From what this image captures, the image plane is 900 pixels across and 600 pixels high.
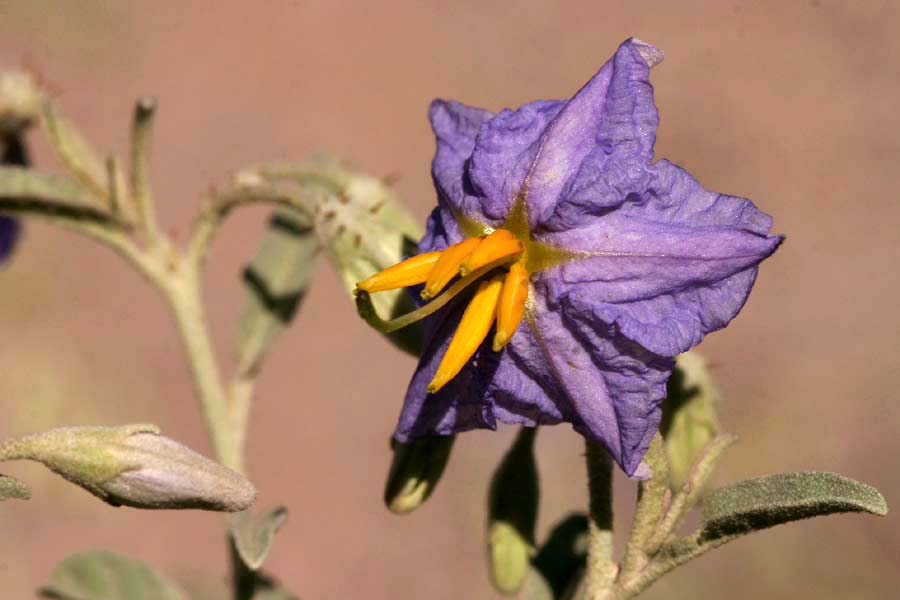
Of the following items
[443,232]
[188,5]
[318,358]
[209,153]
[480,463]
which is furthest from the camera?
[188,5]

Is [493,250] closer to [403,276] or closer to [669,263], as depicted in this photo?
[403,276]


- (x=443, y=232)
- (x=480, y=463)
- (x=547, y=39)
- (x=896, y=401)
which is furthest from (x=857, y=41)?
(x=443, y=232)

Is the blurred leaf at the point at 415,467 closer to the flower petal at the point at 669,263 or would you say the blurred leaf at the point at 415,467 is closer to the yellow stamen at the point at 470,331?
the yellow stamen at the point at 470,331

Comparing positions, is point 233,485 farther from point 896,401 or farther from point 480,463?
point 896,401

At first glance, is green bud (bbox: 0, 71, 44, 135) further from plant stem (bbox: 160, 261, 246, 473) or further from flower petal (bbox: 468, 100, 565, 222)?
flower petal (bbox: 468, 100, 565, 222)

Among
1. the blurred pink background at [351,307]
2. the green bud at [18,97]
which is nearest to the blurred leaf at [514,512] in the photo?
the green bud at [18,97]

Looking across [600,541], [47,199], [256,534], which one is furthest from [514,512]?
[47,199]
